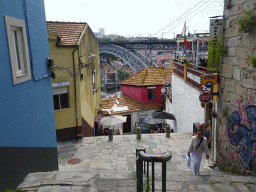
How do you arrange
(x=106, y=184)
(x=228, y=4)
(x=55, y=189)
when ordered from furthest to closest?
(x=228, y=4)
(x=106, y=184)
(x=55, y=189)

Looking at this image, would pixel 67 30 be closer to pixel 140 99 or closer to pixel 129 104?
pixel 129 104

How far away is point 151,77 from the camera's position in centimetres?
2181

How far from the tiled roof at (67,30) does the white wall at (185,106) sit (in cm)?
664

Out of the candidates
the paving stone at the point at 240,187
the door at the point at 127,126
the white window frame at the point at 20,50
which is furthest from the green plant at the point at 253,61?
the door at the point at 127,126

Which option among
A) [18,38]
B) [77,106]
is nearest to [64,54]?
[77,106]

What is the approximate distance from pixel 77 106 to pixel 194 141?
7143mm

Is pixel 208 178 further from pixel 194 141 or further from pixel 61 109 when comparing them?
pixel 61 109

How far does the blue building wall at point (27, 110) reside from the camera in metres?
4.33

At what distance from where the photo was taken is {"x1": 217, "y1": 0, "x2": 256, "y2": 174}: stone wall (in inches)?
206

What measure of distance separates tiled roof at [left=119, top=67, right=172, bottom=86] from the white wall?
443 cm

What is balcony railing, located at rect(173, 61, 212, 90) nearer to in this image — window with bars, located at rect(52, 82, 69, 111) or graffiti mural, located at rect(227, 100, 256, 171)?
graffiti mural, located at rect(227, 100, 256, 171)

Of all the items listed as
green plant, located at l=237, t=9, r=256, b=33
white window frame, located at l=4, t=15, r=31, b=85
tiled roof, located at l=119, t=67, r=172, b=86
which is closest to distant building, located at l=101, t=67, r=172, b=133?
tiled roof, located at l=119, t=67, r=172, b=86

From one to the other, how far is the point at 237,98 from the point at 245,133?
940 millimetres

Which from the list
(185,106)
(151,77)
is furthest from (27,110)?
(151,77)
